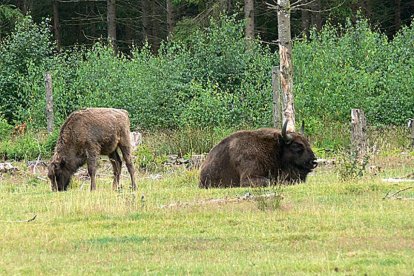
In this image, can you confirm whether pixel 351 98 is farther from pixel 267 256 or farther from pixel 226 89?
pixel 267 256

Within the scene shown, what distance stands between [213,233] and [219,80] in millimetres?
22947

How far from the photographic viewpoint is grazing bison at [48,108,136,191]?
2023 centimetres

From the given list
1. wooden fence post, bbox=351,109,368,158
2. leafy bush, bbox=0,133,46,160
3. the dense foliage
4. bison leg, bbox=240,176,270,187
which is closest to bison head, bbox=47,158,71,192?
bison leg, bbox=240,176,270,187

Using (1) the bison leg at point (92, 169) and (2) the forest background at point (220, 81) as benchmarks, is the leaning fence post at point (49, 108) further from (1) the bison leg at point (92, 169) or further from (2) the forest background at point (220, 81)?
(1) the bison leg at point (92, 169)

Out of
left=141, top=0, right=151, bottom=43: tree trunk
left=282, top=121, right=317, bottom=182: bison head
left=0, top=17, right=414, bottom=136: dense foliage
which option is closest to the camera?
left=282, top=121, right=317, bottom=182: bison head

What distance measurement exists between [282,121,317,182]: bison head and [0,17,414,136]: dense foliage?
31.4 ft

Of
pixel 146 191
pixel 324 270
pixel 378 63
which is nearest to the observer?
pixel 324 270

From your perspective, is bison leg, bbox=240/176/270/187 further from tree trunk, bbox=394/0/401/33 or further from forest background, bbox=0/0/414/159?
tree trunk, bbox=394/0/401/33

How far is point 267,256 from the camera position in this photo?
10.8 meters

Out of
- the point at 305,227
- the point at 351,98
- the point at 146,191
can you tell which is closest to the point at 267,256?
the point at 305,227

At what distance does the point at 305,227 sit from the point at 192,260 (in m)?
2.47

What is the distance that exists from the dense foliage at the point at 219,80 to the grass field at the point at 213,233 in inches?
517

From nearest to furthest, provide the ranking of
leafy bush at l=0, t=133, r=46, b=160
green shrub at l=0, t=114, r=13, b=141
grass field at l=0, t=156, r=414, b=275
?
grass field at l=0, t=156, r=414, b=275, leafy bush at l=0, t=133, r=46, b=160, green shrub at l=0, t=114, r=13, b=141

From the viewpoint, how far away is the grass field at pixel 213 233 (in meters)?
10.4
